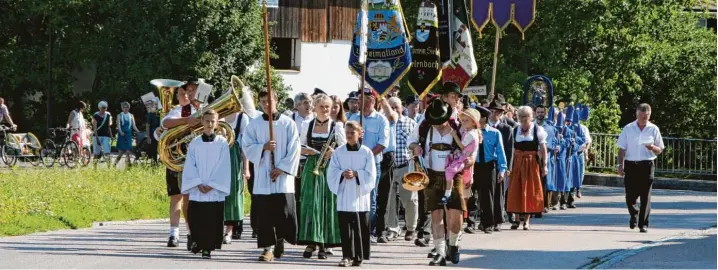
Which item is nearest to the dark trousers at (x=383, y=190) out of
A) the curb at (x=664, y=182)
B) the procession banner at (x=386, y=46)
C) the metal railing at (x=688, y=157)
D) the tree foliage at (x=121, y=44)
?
the procession banner at (x=386, y=46)

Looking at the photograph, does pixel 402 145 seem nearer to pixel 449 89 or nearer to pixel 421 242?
pixel 421 242

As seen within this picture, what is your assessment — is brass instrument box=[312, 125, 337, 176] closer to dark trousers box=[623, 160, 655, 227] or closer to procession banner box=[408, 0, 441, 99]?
dark trousers box=[623, 160, 655, 227]

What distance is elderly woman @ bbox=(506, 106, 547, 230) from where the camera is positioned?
2092 centimetres

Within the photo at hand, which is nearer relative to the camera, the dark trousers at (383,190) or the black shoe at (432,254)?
the black shoe at (432,254)

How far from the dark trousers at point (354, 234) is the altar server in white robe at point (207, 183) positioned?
127cm

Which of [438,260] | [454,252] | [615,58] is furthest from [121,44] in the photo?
[438,260]

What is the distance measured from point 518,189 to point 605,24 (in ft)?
58.6

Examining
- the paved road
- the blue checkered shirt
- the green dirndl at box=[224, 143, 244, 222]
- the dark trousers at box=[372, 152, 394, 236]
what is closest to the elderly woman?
the paved road

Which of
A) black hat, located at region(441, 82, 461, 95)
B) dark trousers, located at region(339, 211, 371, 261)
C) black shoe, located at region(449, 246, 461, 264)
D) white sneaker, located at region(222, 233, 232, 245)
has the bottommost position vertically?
white sneaker, located at region(222, 233, 232, 245)

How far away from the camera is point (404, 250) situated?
17.5m

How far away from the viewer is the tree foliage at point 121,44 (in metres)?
42.2

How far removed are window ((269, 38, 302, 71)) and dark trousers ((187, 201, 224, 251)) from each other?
3665cm

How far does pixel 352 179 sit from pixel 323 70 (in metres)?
38.1

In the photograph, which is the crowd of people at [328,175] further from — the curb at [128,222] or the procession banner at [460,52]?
the procession banner at [460,52]
